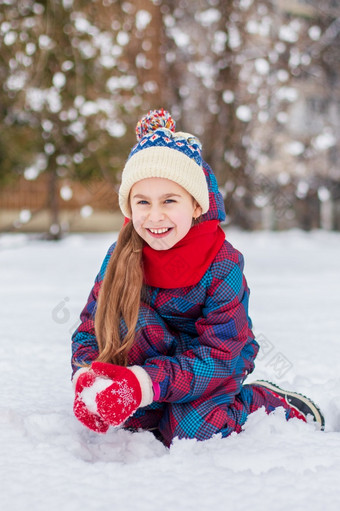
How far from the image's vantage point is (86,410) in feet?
3.58

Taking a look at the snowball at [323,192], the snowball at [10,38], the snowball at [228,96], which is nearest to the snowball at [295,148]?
the snowball at [323,192]

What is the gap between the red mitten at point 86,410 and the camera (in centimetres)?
108

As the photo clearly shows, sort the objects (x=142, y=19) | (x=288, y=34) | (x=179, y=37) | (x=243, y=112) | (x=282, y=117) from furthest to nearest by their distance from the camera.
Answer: (x=282, y=117) → (x=288, y=34) → (x=243, y=112) → (x=179, y=37) → (x=142, y=19)

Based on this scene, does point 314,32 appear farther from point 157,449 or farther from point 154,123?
point 157,449

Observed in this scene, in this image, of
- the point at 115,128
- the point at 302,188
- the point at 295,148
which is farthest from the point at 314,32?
the point at 115,128

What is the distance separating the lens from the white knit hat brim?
1153mm

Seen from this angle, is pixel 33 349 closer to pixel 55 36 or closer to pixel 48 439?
pixel 48 439

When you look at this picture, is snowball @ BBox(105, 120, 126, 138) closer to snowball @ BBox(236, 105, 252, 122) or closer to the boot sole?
snowball @ BBox(236, 105, 252, 122)

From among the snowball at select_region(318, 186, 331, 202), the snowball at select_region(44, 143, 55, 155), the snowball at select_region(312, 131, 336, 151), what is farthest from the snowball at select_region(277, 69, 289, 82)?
the snowball at select_region(44, 143, 55, 155)

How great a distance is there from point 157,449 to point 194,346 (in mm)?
238

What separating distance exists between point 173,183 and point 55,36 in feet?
14.7

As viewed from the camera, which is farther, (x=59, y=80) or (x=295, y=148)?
(x=295, y=148)

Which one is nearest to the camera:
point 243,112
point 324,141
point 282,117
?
point 243,112

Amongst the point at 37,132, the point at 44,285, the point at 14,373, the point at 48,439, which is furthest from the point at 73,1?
the point at 48,439
